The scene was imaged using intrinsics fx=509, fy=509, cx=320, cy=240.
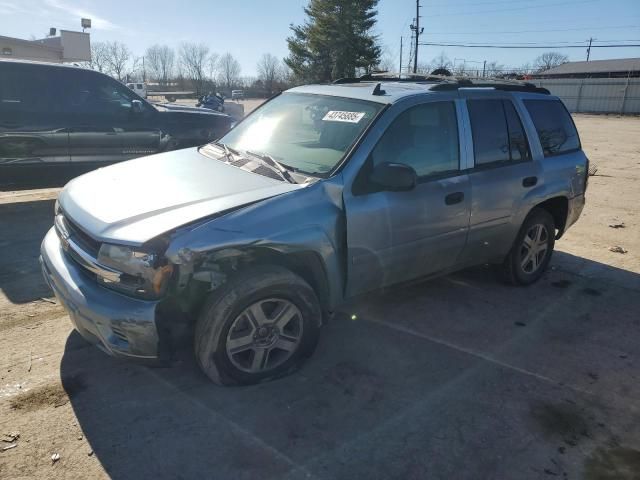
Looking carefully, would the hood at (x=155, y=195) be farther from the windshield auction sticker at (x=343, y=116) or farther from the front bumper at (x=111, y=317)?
the windshield auction sticker at (x=343, y=116)

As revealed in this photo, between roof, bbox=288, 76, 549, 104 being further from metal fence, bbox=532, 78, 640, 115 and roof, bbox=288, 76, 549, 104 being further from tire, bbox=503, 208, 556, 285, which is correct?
Answer: metal fence, bbox=532, 78, 640, 115

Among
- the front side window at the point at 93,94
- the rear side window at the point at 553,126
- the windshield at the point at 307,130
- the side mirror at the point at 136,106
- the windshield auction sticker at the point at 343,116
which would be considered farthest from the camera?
the side mirror at the point at 136,106

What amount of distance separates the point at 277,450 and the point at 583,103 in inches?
1949

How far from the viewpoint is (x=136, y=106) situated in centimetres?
748

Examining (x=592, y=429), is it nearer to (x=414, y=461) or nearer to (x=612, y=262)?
(x=414, y=461)

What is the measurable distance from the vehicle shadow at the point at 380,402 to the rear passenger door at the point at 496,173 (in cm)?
68

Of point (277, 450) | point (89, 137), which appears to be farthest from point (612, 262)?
point (89, 137)

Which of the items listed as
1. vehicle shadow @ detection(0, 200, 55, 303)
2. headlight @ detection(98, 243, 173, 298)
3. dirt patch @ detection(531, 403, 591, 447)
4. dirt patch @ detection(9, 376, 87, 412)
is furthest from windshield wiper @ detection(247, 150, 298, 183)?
vehicle shadow @ detection(0, 200, 55, 303)

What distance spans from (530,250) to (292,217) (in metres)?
2.95

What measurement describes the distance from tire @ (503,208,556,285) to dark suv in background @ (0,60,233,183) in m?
5.44

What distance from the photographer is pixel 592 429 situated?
9.71ft

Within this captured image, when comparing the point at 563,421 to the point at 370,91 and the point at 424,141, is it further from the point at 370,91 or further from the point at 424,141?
the point at 370,91

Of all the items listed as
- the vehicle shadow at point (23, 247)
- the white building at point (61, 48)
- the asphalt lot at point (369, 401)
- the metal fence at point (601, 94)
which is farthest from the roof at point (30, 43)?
the metal fence at point (601, 94)

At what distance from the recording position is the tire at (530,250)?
4832mm
